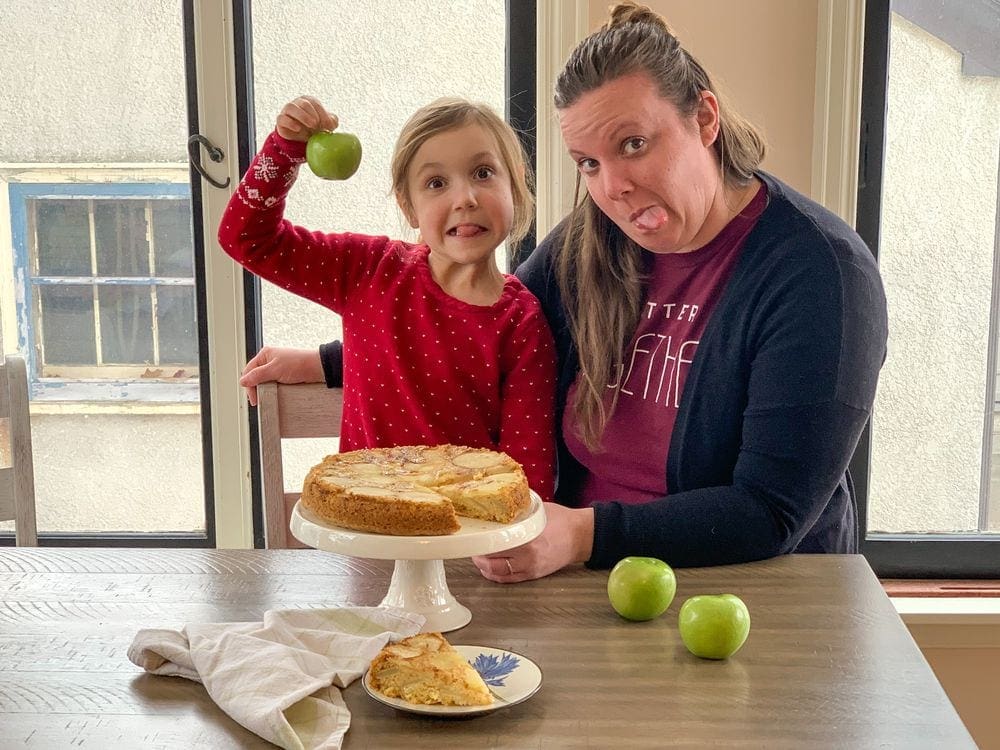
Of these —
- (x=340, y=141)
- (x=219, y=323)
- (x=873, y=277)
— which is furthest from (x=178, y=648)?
(x=219, y=323)

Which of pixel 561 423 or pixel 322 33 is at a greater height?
pixel 322 33

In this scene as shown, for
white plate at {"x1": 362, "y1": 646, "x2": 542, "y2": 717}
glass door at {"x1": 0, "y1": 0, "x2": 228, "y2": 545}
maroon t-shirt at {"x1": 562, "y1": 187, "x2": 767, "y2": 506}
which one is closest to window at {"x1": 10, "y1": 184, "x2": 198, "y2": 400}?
glass door at {"x1": 0, "y1": 0, "x2": 228, "y2": 545}

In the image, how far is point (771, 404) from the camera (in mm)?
1383

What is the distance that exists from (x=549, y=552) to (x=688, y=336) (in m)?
0.41

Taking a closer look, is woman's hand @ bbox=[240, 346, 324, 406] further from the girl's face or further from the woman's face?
the woman's face

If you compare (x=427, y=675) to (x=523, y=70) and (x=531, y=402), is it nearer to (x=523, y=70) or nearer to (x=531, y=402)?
(x=531, y=402)

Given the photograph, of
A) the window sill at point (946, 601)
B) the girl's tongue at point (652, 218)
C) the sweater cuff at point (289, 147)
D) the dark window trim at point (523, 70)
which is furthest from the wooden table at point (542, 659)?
the dark window trim at point (523, 70)

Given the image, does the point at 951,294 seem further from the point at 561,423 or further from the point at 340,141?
the point at 340,141

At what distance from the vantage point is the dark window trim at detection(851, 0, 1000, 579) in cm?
229

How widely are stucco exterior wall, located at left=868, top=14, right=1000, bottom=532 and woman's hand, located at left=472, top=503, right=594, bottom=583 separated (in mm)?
1328

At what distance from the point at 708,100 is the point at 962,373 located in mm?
1202

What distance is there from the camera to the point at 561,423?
1688 millimetres

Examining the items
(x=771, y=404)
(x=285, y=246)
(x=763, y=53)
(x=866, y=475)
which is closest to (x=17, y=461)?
(x=285, y=246)

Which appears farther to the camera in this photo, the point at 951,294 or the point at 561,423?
the point at 951,294
